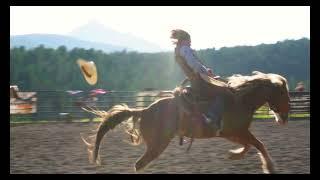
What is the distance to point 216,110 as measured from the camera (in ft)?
22.7

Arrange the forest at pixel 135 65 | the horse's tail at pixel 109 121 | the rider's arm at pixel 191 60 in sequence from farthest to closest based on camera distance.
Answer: the forest at pixel 135 65, the horse's tail at pixel 109 121, the rider's arm at pixel 191 60

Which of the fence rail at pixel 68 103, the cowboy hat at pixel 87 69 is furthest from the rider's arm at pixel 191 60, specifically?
the fence rail at pixel 68 103

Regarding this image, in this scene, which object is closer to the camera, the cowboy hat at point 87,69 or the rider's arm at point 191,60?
the rider's arm at point 191,60

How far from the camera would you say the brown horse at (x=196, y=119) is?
675 centimetres

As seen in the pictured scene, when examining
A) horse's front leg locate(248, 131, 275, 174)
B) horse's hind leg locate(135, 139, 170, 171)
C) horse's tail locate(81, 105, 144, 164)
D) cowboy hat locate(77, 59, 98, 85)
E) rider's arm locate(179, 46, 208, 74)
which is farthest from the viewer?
cowboy hat locate(77, 59, 98, 85)

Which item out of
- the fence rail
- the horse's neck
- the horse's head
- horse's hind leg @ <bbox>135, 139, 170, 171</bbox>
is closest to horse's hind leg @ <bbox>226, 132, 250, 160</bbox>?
the horse's neck

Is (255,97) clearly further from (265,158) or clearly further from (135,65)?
(135,65)

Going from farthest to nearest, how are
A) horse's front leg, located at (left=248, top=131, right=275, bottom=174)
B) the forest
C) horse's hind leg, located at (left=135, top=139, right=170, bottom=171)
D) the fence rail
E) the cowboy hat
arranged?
the forest, the fence rail, the cowboy hat, horse's front leg, located at (left=248, top=131, right=275, bottom=174), horse's hind leg, located at (left=135, top=139, right=170, bottom=171)

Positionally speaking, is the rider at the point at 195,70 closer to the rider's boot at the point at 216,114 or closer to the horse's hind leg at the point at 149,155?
the rider's boot at the point at 216,114

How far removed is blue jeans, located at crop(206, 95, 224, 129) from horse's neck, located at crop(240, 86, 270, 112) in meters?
0.34

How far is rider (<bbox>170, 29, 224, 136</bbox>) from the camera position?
6.86 meters

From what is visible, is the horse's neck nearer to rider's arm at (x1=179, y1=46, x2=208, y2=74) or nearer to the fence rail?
rider's arm at (x1=179, y1=46, x2=208, y2=74)

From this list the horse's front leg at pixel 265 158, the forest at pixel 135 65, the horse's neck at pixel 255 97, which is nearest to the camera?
the horse's front leg at pixel 265 158
